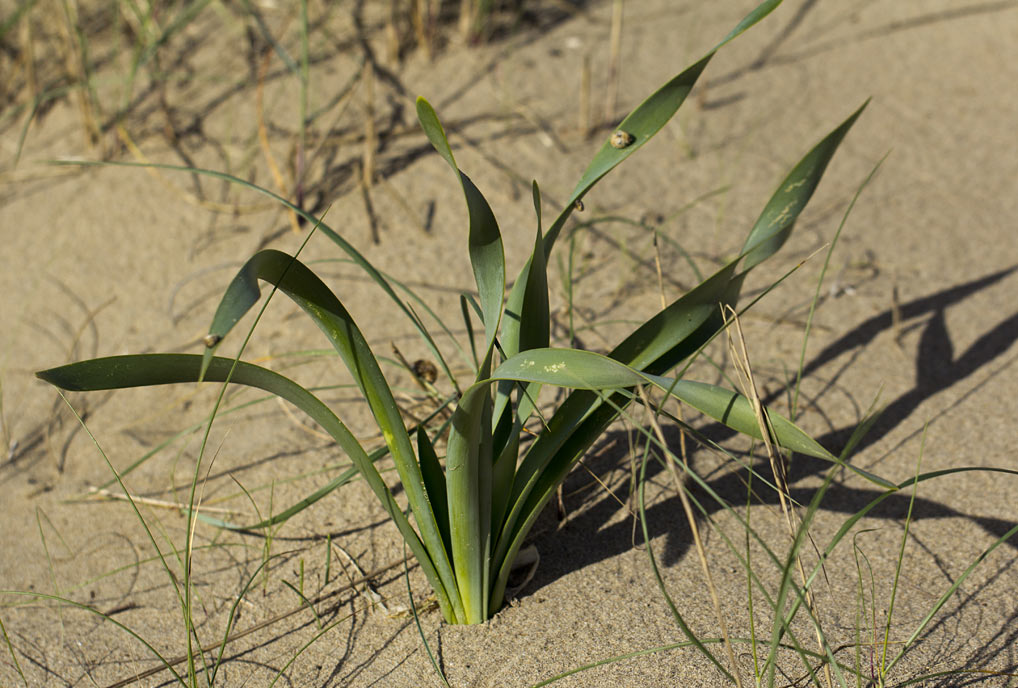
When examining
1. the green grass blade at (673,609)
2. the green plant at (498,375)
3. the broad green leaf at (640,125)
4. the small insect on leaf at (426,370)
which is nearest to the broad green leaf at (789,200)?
the green plant at (498,375)

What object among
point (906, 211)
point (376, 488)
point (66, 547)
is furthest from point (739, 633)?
point (906, 211)

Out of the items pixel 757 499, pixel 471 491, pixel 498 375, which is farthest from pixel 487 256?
pixel 757 499

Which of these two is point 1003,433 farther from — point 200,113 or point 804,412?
point 200,113

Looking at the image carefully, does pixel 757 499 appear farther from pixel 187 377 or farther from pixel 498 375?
pixel 187 377

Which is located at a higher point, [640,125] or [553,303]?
[640,125]

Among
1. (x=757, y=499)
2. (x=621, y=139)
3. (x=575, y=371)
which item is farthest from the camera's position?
(x=757, y=499)

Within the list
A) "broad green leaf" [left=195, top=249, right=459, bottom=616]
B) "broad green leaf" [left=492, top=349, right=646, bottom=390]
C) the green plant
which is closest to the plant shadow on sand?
the green plant
